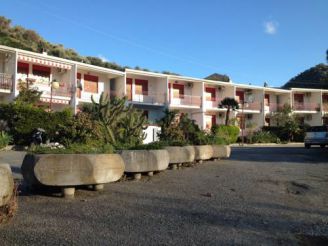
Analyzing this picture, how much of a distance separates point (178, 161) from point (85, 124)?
296 cm

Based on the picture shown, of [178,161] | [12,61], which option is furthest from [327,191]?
[12,61]

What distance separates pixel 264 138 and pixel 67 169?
3606 cm

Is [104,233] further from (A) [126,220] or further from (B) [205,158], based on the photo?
(B) [205,158]

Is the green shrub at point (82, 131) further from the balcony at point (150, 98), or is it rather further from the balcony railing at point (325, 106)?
the balcony railing at point (325, 106)

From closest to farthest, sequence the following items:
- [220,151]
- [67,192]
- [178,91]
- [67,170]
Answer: [67,170]
[67,192]
[220,151]
[178,91]

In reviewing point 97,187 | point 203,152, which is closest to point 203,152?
point 203,152

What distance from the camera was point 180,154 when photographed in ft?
37.9

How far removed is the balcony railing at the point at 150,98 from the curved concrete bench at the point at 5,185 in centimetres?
3408

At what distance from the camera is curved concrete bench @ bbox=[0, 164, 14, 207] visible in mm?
4598

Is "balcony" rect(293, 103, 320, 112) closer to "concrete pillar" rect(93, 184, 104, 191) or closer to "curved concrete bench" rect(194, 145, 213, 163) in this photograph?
"curved concrete bench" rect(194, 145, 213, 163)

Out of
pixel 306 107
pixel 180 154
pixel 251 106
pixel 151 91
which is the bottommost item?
pixel 180 154

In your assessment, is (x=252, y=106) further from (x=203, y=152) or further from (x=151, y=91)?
(x=203, y=152)

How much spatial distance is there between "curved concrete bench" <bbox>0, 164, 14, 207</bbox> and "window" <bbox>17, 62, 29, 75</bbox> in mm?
27818

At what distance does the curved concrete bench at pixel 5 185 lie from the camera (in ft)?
15.1
